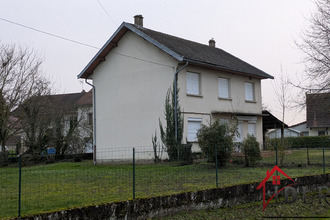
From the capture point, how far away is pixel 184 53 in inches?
838

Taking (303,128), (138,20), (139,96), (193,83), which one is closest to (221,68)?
(193,83)

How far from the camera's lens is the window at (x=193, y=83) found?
21675 millimetres

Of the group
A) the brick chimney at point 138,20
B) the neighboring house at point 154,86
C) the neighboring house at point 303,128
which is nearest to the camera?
the neighboring house at point 154,86

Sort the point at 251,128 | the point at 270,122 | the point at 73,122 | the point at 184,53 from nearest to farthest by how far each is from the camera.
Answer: the point at 184,53, the point at 251,128, the point at 270,122, the point at 73,122

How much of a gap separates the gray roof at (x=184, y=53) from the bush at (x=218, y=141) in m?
5.08

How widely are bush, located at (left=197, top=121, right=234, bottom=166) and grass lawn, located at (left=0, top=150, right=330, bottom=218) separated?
53 cm

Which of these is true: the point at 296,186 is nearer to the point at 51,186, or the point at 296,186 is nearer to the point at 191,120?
the point at 51,186

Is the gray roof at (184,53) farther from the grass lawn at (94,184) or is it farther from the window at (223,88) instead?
the grass lawn at (94,184)

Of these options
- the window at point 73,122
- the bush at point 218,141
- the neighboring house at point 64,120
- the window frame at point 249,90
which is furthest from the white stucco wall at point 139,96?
the window at point 73,122

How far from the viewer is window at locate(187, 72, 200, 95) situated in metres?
21.7

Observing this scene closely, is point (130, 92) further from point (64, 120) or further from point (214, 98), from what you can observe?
point (64, 120)

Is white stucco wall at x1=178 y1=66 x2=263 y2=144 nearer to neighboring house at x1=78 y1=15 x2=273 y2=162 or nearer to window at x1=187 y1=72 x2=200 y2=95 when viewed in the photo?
neighboring house at x1=78 y1=15 x2=273 y2=162

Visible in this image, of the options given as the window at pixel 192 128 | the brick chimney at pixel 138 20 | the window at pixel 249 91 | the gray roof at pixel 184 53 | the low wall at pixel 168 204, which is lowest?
the low wall at pixel 168 204

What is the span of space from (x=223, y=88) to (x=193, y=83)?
8.99ft
